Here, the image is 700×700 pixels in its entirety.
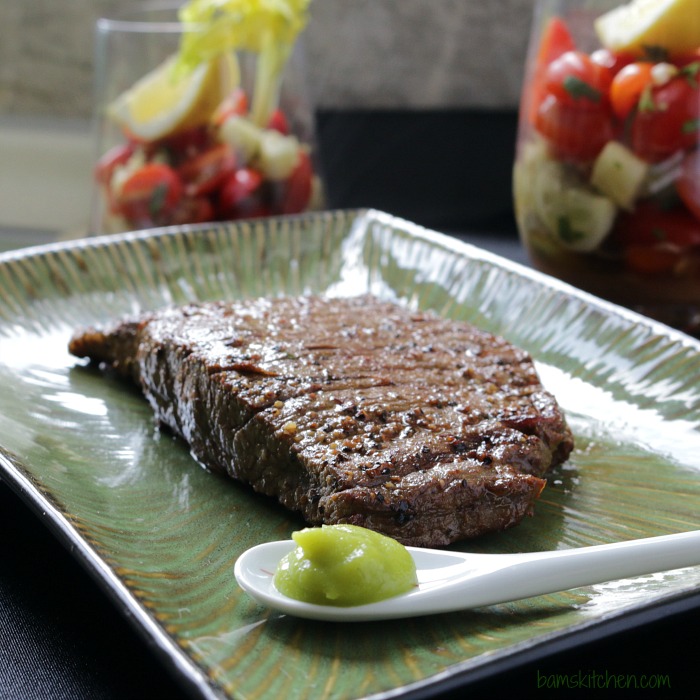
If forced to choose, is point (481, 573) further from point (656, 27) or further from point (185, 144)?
point (185, 144)

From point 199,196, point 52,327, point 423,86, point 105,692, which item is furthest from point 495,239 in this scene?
point 105,692

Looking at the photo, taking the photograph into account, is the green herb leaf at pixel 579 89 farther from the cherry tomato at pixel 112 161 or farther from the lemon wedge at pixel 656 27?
the cherry tomato at pixel 112 161

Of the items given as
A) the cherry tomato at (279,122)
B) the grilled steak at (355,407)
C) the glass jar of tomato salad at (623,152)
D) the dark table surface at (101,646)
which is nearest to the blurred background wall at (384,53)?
the cherry tomato at (279,122)

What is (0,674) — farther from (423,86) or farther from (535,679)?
(423,86)

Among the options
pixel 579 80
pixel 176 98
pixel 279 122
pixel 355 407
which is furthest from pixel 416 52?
pixel 355 407

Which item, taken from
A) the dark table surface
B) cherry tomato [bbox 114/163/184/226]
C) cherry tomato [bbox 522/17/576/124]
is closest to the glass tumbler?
cherry tomato [bbox 114/163/184/226]

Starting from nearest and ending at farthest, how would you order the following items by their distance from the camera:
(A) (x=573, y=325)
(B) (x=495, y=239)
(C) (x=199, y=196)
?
(A) (x=573, y=325) < (C) (x=199, y=196) < (B) (x=495, y=239)

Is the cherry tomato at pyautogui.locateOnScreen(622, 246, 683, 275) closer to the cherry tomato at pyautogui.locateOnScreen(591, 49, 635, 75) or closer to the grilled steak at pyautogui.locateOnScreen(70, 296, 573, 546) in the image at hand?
the cherry tomato at pyautogui.locateOnScreen(591, 49, 635, 75)
